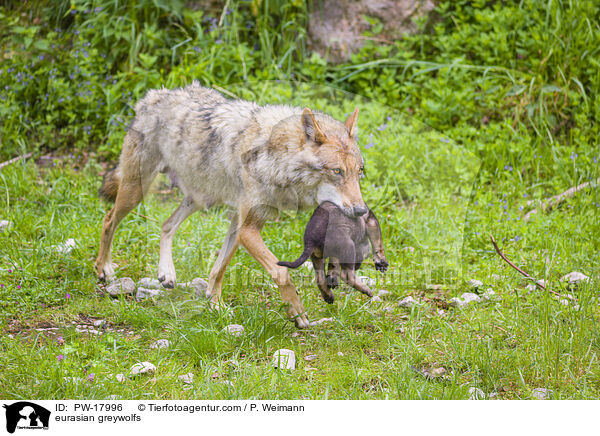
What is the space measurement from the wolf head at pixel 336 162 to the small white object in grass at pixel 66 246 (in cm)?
290

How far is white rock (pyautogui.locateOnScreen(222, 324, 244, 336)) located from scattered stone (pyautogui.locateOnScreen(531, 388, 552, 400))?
6.46ft

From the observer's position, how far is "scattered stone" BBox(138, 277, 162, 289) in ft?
17.0

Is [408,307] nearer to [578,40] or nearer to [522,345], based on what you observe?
[522,345]

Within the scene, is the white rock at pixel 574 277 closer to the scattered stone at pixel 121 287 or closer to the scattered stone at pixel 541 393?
the scattered stone at pixel 541 393

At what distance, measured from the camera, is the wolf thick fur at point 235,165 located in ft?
13.0

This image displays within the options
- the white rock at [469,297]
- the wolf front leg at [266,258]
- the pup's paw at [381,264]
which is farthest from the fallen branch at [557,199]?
the wolf front leg at [266,258]

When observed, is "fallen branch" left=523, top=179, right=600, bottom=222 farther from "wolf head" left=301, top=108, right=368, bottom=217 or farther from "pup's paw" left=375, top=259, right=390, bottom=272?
"wolf head" left=301, top=108, right=368, bottom=217

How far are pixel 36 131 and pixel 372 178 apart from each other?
4.88 m

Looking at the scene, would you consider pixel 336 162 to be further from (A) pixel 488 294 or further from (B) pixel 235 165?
(A) pixel 488 294

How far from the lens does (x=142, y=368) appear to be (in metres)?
4.02

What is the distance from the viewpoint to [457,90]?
7922mm

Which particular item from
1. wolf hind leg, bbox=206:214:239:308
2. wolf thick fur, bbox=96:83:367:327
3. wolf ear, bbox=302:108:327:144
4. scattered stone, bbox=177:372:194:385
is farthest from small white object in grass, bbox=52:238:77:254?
wolf ear, bbox=302:108:327:144

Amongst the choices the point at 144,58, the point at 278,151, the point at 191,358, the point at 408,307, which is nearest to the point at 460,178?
the point at 408,307

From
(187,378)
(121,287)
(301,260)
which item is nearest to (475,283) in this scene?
(301,260)
